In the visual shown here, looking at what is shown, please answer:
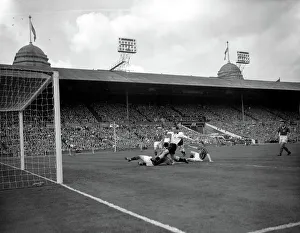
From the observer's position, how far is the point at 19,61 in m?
63.0

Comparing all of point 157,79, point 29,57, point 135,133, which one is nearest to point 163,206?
point 135,133

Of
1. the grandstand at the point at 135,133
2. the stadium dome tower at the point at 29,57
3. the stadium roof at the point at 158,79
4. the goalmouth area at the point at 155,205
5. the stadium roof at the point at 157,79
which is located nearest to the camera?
the goalmouth area at the point at 155,205

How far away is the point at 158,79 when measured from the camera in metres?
47.6

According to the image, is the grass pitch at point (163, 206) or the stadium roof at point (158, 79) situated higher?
the stadium roof at point (158, 79)

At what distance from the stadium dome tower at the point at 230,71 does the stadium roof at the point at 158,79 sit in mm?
21565

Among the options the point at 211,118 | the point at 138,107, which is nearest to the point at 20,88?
the point at 138,107

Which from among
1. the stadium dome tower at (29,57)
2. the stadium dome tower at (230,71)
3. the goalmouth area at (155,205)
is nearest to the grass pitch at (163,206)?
the goalmouth area at (155,205)

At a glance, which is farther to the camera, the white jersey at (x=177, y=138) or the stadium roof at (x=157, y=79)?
the stadium roof at (x=157, y=79)

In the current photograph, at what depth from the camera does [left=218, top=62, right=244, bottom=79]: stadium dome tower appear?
260ft

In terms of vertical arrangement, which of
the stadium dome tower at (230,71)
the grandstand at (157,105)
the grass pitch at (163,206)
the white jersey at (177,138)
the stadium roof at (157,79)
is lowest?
the grass pitch at (163,206)

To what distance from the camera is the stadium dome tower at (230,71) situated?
7912cm

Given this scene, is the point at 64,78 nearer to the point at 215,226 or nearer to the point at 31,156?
the point at 31,156

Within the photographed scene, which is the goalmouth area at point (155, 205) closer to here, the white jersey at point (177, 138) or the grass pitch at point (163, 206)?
the grass pitch at point (163, 206)

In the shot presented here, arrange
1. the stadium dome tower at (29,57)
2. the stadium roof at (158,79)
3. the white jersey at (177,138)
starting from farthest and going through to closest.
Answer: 1. the stadium dome tower at (29,57)
2. the stadium roof at (158,79)
3. the white jersey at (177,138)
